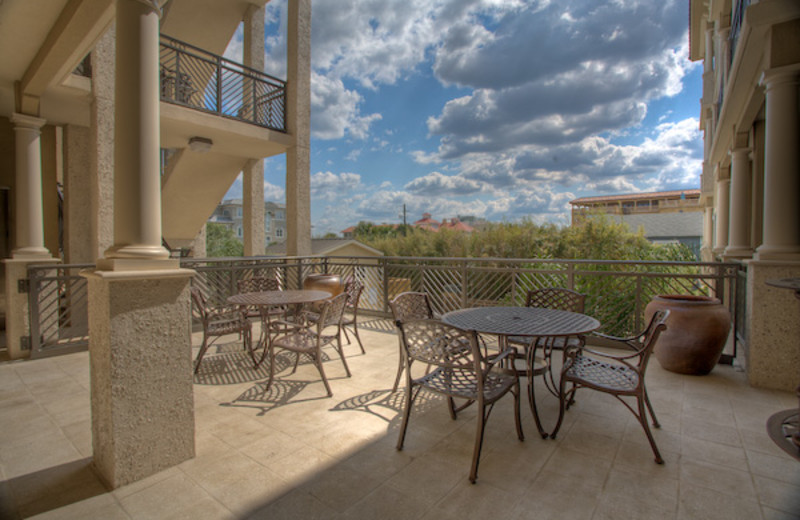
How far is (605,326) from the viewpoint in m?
5.39

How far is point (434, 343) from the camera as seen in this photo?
2041mm

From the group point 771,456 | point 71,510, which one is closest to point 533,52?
point 771,456

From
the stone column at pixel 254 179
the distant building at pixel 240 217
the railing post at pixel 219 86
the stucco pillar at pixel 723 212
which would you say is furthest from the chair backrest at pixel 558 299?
the distant building at pixel 240 217

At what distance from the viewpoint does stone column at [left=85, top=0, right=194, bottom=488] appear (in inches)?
69.4

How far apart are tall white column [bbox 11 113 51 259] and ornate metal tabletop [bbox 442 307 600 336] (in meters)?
4.69

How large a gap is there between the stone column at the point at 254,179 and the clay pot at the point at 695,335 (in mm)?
6747

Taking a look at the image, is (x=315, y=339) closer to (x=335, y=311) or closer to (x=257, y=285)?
(x=335, y=311)

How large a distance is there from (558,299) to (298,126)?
5.34 metres

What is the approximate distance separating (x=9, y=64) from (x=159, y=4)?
3.02 metres

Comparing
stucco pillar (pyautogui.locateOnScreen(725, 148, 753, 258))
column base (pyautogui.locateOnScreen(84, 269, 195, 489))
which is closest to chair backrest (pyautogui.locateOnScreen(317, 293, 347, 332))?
column base (pyautogui.locateOnScreen(84, 269, 195, 489))

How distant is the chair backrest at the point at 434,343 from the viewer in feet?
6.59

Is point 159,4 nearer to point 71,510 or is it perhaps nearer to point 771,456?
point 71,510

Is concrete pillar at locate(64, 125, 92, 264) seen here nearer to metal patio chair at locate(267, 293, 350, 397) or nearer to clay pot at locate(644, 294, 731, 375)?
metal patio chair at locate(267, 293, 350, 397)

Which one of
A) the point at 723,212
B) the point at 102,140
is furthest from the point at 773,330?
the point at 102,140
